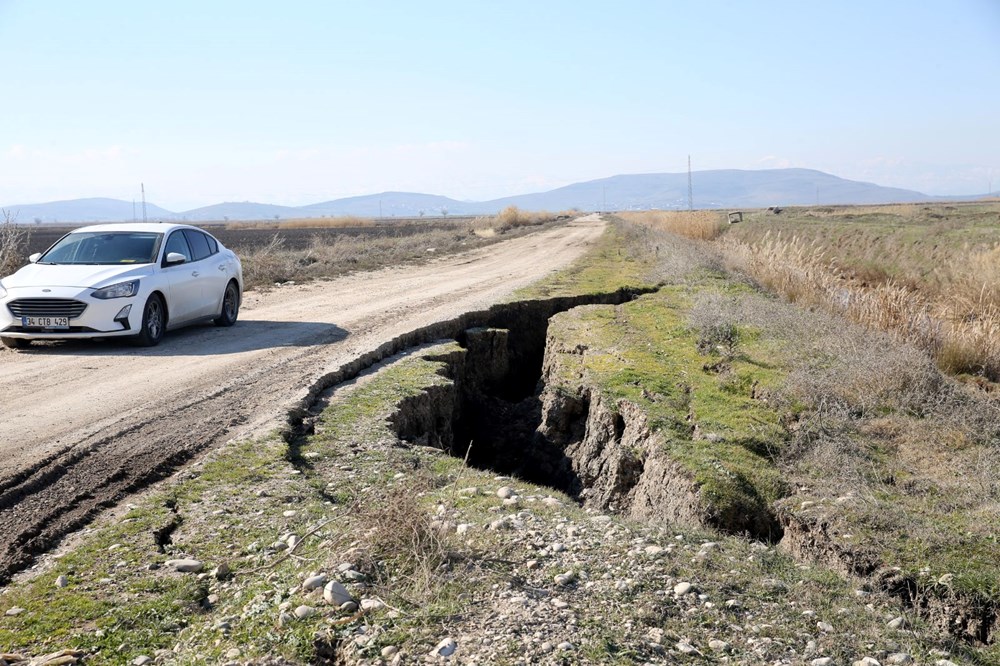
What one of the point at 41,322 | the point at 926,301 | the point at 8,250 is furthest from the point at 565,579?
the point at 8,250

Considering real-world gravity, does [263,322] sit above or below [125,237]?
below

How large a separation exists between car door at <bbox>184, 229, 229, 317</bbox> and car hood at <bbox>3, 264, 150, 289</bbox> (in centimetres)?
105

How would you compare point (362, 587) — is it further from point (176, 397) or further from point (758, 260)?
point (758, 260)

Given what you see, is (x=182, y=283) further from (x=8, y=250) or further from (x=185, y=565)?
(x=8, y=250)

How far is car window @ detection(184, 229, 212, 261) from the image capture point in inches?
456

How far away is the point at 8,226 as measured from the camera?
16922 millimetres

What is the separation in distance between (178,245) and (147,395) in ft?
14.1

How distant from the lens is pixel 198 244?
11789 millimetres

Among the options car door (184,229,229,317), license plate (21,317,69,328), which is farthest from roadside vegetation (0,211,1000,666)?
car door (184,229,229,317)

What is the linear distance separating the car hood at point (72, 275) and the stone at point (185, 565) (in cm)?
647

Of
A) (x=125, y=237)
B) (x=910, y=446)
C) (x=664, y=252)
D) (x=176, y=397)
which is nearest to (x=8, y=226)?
(x=125, y=237)

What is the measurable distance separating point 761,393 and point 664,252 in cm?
1223

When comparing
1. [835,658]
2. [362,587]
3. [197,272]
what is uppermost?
[197,272]

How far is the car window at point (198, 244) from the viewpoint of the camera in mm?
11570
